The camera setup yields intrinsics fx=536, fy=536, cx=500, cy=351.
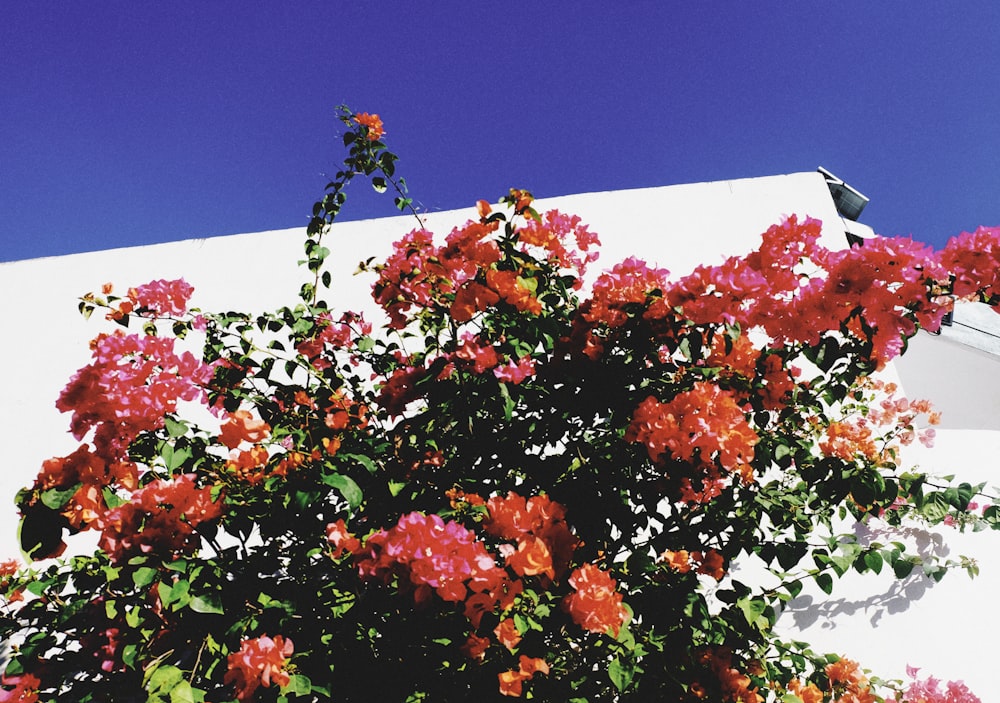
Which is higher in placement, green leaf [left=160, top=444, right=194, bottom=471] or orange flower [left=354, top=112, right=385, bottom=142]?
orange flower [left=354, top=112, right=385, bottom=142]

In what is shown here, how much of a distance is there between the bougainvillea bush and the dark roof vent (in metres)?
3.90

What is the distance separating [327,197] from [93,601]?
1654 mm

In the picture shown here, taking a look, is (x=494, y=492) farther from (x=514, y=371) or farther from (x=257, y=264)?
(x=257, y=264)

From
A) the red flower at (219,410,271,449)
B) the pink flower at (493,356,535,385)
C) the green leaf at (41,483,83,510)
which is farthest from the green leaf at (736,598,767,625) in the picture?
the green leaf at (41,483,83,510)

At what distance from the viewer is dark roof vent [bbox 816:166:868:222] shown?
16.2 ft

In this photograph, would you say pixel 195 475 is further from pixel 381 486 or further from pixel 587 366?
pixel 587 366

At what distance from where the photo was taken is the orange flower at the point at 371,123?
2.15 m

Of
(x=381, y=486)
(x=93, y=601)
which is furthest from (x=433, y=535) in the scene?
(x=93, y=601)

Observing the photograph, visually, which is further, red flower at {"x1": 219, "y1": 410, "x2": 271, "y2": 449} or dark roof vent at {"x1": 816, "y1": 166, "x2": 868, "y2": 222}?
dark roof vent at {"x1": 816, "y1": 166, "x2": 868, "y2": 222}

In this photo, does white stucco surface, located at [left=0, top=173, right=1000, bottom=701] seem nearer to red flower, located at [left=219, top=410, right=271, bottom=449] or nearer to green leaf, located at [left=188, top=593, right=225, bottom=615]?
red flower, located at [left=219, top=410, right=271, bottom=449]

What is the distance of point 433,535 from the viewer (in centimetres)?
121

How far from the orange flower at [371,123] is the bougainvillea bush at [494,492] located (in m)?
0.57

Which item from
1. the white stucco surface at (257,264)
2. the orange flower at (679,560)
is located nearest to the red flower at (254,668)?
the orange flower at (679,560)

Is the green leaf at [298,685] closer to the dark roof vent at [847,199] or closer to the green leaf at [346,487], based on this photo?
the green leaf at [346,487]
